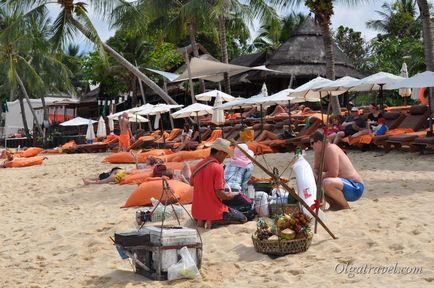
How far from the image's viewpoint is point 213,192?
5.43 m

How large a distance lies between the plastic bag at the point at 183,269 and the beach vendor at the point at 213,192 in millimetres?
1313

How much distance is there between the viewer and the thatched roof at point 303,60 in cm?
2348

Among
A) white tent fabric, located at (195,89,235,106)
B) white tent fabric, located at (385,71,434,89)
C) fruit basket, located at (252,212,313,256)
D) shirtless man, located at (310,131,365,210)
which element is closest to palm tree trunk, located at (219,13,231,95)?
white tent fabric, located at (195,89,235,106)

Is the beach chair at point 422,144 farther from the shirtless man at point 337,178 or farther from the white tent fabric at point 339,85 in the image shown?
the shirtless man at point 337,178

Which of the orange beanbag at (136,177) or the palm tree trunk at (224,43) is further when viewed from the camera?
the palm tree trunk at (224,43)

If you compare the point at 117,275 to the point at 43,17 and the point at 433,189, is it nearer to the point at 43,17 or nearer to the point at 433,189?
the point at 433,189

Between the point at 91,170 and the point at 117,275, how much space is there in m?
8.65

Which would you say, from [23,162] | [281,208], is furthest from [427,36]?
[23,162]

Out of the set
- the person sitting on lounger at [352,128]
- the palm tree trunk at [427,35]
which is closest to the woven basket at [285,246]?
the person sitting on lounger at [352,128]

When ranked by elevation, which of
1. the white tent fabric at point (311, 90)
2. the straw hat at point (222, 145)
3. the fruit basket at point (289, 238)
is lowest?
the fruit basket at point (289, 238)

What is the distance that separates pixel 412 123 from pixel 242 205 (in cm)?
727

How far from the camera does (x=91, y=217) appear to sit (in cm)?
685

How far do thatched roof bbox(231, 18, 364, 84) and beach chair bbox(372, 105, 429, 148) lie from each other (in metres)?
10.8

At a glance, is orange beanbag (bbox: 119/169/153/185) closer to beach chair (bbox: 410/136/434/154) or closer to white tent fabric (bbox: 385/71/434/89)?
beach chair (bbox: 410/136/434/154)
